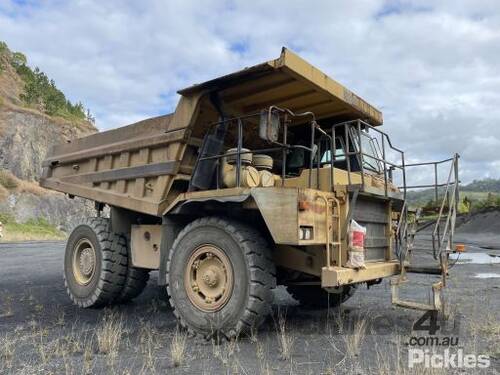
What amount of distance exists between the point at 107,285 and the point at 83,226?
1.18 m

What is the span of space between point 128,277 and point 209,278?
2459 mm

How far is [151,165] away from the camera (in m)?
6.44

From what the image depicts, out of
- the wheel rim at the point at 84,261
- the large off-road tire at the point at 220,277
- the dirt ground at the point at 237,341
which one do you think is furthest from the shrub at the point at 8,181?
the large off-road tire at the point at 220,277

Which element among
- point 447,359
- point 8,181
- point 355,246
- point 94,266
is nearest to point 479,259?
point 355,246

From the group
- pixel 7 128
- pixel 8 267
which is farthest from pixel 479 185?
pixel 8 267

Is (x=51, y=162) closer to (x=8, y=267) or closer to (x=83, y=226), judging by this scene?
(x=83, y=226)

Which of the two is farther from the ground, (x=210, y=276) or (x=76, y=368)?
(x=210, y=276)

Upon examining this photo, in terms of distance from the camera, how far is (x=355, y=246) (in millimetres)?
5102

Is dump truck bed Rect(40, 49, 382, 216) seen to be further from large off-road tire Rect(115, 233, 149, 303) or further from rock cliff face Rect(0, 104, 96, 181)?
rock cliff face Rect(0, 104, 96, 181)

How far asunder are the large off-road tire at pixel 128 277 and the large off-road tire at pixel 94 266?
0.19 ft

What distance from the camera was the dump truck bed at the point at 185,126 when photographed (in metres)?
5.46

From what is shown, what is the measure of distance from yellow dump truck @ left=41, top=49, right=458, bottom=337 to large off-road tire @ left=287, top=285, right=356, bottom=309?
20 mm

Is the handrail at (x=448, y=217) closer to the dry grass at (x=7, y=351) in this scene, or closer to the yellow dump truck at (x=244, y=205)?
the yellow dump truck at (x=244, y=205)

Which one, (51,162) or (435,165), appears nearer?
(435,165)
